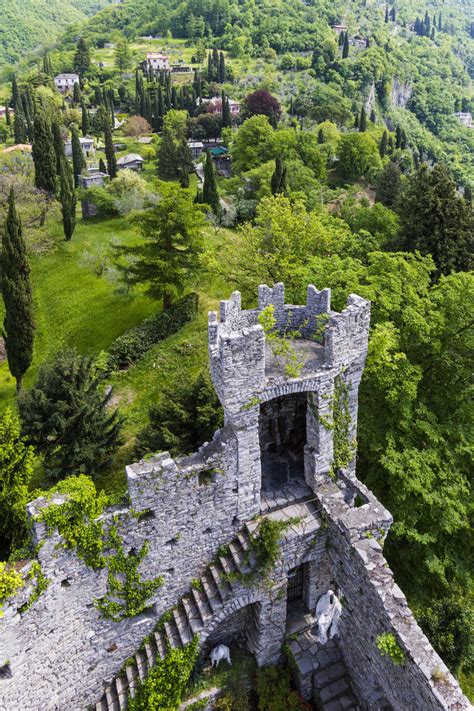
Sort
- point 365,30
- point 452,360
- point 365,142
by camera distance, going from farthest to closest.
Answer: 1. point 365,30
2. point 365,142
3. point 452,360

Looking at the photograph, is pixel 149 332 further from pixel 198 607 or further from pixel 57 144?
pixel 57 144

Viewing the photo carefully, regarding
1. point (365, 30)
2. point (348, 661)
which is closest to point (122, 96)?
point (365, 30)

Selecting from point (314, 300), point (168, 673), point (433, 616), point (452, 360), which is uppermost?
point (314, 300)

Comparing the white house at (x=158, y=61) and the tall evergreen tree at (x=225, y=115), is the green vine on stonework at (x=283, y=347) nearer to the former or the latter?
the tall evergreen tree at (x=225, y=115)

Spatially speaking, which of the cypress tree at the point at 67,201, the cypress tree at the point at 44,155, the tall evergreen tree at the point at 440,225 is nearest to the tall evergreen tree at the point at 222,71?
the cypress tree at the point at 44,155

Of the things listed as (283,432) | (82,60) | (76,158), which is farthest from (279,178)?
(82,60)

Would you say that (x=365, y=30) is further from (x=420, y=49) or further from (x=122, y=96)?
(x=122, y=96)

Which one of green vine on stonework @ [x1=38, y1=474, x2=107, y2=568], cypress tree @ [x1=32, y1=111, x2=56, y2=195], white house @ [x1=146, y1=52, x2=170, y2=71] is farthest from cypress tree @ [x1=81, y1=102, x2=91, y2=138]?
green vine on stonework @ [x1=38, y1=474, x2=107, y2=568]
